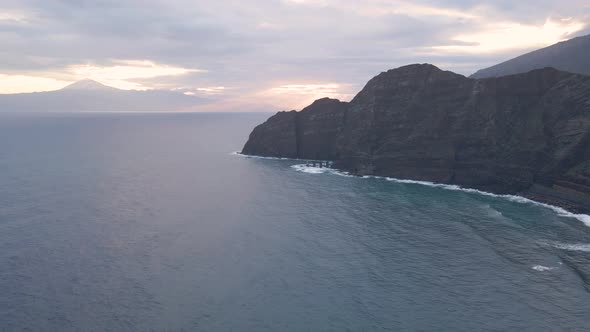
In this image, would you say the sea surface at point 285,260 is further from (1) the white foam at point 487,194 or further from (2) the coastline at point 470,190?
(2) the coastline at point 470,190

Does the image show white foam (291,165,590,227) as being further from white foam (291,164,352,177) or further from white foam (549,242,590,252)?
white foam (549,242,590,252)

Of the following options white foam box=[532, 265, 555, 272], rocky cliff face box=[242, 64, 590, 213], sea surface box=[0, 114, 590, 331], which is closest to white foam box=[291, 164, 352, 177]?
rocky cliff face box=[242, 64, 590, 213]

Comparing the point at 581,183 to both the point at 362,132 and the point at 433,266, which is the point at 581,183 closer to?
the point at 433,266

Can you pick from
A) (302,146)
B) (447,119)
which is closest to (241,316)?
(447,119)

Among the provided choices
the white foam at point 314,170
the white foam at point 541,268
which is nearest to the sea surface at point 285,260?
the white foam at point 541,268

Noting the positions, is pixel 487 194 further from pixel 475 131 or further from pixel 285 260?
pixel 285 260
